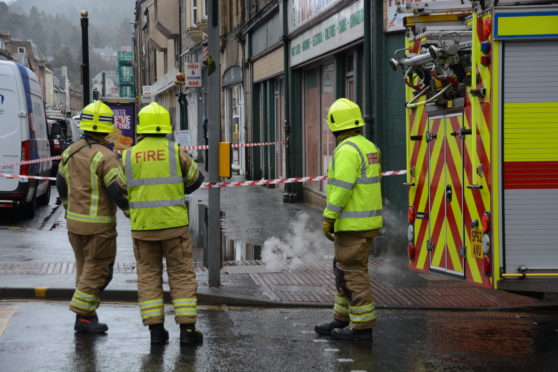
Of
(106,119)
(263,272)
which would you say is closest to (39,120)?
(263,272)

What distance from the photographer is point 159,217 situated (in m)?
6.93

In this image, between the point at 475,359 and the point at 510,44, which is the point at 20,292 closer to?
the point at 475,359

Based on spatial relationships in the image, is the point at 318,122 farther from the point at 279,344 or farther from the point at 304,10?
the point at 279,344

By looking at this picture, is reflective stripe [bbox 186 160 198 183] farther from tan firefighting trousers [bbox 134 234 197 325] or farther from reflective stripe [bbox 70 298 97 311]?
→ reflective stripe [bbox 70 298 97 311]

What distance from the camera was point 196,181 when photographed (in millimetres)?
7141

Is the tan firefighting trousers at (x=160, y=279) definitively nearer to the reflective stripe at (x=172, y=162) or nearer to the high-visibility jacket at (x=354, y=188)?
the reflective stripe at (x=172, y=162)

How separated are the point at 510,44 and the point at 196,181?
8.51ft

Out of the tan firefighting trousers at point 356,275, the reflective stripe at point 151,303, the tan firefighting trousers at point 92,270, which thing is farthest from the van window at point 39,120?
the tan firefighting trousers at point 356,275

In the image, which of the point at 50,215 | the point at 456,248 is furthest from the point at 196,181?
the point at 50,215

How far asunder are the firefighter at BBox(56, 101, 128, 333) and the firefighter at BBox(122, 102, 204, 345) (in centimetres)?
35

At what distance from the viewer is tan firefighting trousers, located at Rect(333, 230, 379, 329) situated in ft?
23.1

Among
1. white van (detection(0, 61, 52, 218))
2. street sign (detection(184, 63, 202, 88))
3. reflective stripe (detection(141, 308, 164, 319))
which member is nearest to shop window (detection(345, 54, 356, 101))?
white van (detection(0, 61, 52, 218))

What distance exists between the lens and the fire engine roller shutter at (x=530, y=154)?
6547mm

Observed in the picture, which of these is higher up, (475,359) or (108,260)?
(108,260)
